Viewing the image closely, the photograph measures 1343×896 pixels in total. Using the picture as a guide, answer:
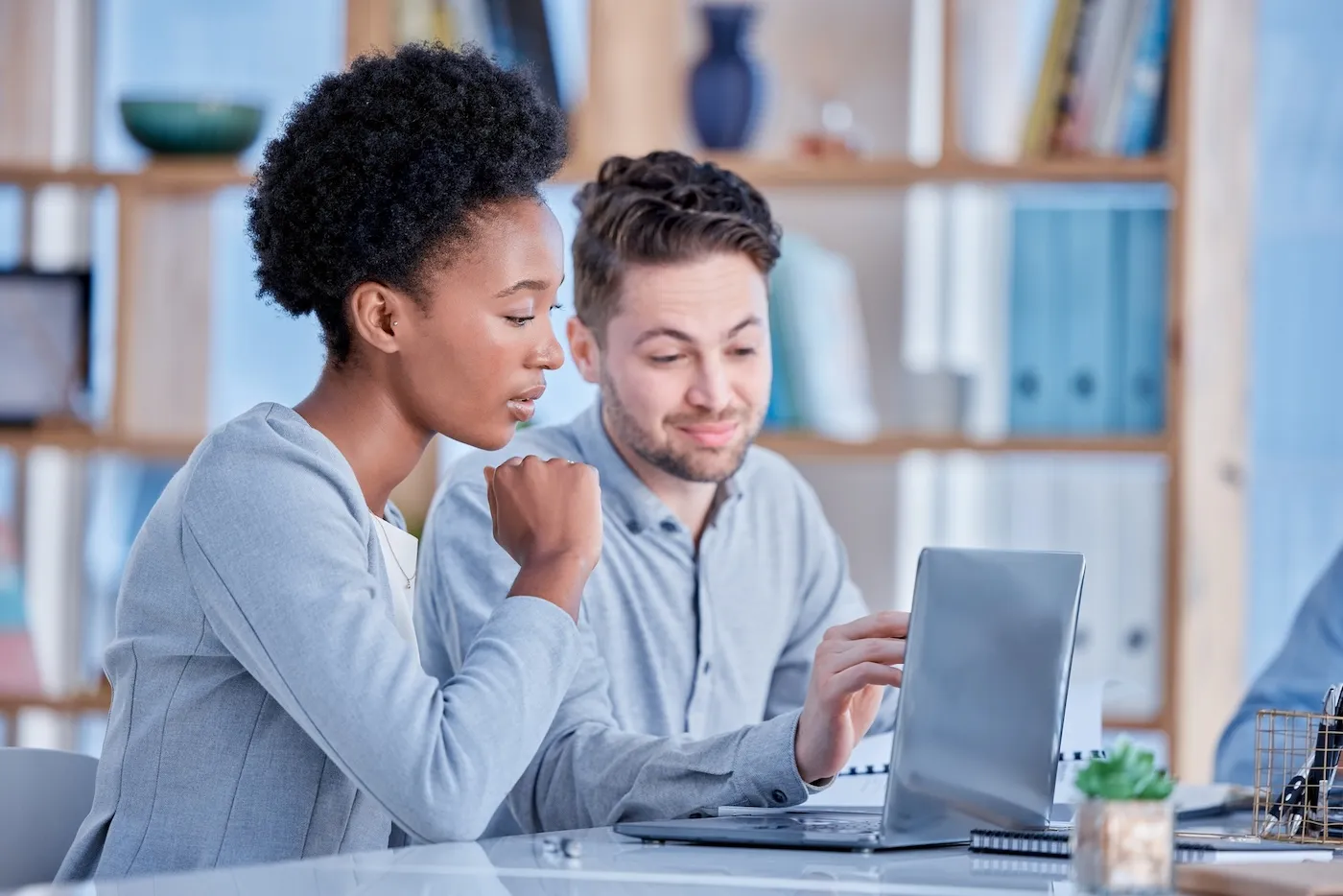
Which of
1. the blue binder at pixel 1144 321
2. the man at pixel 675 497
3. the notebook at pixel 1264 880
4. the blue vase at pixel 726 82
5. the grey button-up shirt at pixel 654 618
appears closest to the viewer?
the notebook at pixel 1264 880

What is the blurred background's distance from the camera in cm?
293

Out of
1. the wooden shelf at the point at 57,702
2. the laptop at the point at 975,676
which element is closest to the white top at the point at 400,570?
the laptop at the point at 975,676

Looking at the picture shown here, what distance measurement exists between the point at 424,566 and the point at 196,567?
1.77 feet

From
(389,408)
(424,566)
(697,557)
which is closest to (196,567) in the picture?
(389,408)

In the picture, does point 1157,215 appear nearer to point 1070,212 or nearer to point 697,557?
point 1070,212

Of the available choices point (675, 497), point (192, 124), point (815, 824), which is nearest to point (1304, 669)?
point (675, 497)

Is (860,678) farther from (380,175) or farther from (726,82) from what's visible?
(726,82)

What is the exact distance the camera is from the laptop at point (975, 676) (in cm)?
120

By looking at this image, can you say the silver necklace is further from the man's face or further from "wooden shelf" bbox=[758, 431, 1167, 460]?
"wooden shelf" bbox=[758, 431, 1167, 460]

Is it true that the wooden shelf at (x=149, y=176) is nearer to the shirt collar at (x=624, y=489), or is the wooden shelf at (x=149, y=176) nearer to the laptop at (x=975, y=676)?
the shirt collar at (x=624, y=489)

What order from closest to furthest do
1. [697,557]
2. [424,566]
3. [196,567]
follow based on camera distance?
[196,567]
[424,566]
[697,557]

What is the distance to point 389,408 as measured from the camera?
146 cm

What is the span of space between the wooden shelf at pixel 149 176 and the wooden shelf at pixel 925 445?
1.08 meters

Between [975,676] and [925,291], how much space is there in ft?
6.56
